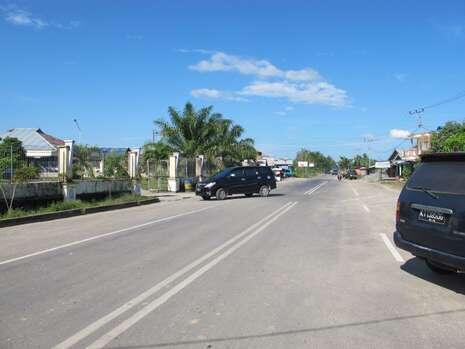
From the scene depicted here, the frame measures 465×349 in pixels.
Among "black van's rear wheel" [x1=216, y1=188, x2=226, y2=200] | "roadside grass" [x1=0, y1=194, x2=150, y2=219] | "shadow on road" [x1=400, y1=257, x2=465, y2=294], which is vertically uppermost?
"black van's rear wheel" [x1=216, y1=188, x2=226, y2=200]

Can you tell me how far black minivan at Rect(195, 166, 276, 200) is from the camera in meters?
29.5

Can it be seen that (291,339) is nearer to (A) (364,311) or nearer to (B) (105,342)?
(A) (364,311)

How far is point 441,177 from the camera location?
7.38 meters

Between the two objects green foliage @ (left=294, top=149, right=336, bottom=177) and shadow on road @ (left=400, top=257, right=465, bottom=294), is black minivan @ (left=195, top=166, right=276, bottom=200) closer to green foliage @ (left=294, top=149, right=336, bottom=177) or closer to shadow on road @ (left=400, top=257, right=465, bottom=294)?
shadow on road @ (left=400, top=257, right=465, bottom=294)

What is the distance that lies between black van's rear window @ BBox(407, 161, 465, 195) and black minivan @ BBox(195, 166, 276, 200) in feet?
71.5

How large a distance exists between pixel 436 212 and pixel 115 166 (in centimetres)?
2234

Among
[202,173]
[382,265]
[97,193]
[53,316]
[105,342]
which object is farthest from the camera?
[202,173]

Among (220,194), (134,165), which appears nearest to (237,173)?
(220,194)

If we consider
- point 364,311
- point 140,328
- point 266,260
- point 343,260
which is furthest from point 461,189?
point 140,328

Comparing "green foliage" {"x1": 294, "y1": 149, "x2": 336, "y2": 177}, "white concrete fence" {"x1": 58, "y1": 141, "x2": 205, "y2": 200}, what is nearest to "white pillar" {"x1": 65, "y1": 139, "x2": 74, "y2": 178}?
"white concrete fence" {"x1": 58, "y1": 141, "x2": 205, "y2": 200}

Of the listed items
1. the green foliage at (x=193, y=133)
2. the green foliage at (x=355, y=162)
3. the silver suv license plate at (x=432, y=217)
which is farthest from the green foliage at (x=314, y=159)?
the silver suv license plate at (x=432, y=217)

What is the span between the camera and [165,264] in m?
9.08

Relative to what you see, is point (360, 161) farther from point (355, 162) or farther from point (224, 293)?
point (224, 293)

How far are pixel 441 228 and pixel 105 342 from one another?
444 cm
